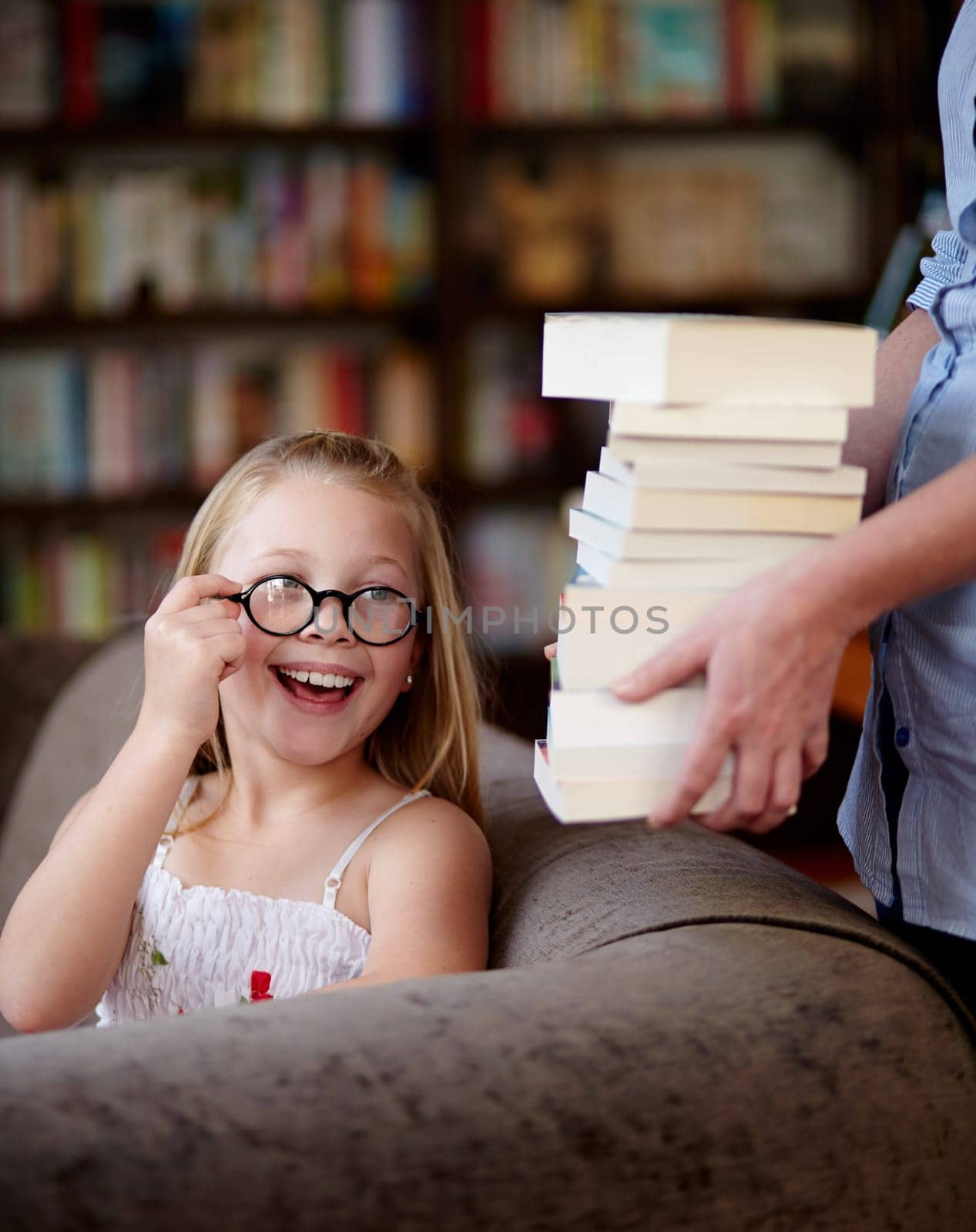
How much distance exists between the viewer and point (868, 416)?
109cm

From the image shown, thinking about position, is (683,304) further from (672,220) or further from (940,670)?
(940,670)

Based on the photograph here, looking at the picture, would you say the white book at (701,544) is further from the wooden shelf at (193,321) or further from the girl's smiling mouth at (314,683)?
the wooden shelf at (193,321)

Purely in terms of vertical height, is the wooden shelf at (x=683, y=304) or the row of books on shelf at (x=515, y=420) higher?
the wooden shelf at (x=683, y=304)

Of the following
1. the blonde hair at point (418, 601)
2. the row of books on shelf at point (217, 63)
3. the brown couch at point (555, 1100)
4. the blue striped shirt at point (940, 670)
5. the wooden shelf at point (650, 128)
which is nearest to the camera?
the brown couch at point (555, 1100)

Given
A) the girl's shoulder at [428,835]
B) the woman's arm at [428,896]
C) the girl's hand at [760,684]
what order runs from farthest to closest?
the girl's shoulder at [428,835], the woman's arm at [428,896], the girl's hand at [760,684]

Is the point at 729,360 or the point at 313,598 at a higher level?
the point at 729,360

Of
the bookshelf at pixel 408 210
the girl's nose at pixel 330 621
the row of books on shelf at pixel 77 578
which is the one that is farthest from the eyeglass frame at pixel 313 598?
the row of books on shelf at pixel 77 578

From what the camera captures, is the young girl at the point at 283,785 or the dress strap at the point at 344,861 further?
the dress strap at the point at 344,861

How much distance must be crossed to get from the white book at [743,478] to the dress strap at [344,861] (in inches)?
20.3

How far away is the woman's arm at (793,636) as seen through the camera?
76 centimetres

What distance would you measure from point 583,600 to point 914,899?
362mm

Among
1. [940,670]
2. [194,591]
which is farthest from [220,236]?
[940,670]

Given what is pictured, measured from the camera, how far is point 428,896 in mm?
1098

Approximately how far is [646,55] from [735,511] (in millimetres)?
2714
